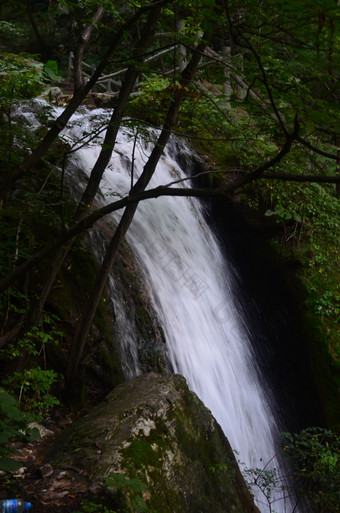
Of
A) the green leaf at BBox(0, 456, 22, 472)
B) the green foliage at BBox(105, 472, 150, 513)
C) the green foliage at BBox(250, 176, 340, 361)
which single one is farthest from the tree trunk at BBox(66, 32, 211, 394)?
the green foliage at BBox(250, 176, 340, 361)

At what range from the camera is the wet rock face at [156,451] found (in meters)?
2.48

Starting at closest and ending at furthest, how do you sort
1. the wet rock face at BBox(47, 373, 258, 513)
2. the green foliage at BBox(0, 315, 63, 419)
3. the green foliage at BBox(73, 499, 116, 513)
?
the green foliage at BBox(73, 499, 116, 513) < the wet rock face at BBox(47, 373, 258, 513) < the green foliage at BBox(0, 315, 63, 419)

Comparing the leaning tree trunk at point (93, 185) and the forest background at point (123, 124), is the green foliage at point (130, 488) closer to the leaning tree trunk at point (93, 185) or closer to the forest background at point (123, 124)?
the forest background at point (123, 124)

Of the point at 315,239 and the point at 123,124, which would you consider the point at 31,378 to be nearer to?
the point at 123,124

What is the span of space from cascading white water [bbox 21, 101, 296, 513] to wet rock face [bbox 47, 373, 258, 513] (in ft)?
4.84

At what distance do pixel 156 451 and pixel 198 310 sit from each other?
367 centimetres

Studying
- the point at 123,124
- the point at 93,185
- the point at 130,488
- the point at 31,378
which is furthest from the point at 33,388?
the point at 123,124

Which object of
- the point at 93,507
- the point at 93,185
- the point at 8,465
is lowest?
the point at 93,507

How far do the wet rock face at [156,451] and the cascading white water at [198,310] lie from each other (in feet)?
4.84

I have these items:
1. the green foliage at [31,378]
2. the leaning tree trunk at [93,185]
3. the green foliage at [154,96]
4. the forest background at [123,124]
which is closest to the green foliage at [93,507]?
the forest background at [123,124]

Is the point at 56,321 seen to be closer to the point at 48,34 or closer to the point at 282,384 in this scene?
the point at 282,384

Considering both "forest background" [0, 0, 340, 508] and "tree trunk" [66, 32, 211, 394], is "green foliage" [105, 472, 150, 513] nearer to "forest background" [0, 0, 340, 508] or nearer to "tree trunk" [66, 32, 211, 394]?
"forest background" [0, 0, 340, 508]

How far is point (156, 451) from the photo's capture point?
9.04ft

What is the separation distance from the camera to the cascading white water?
18.0 ft
